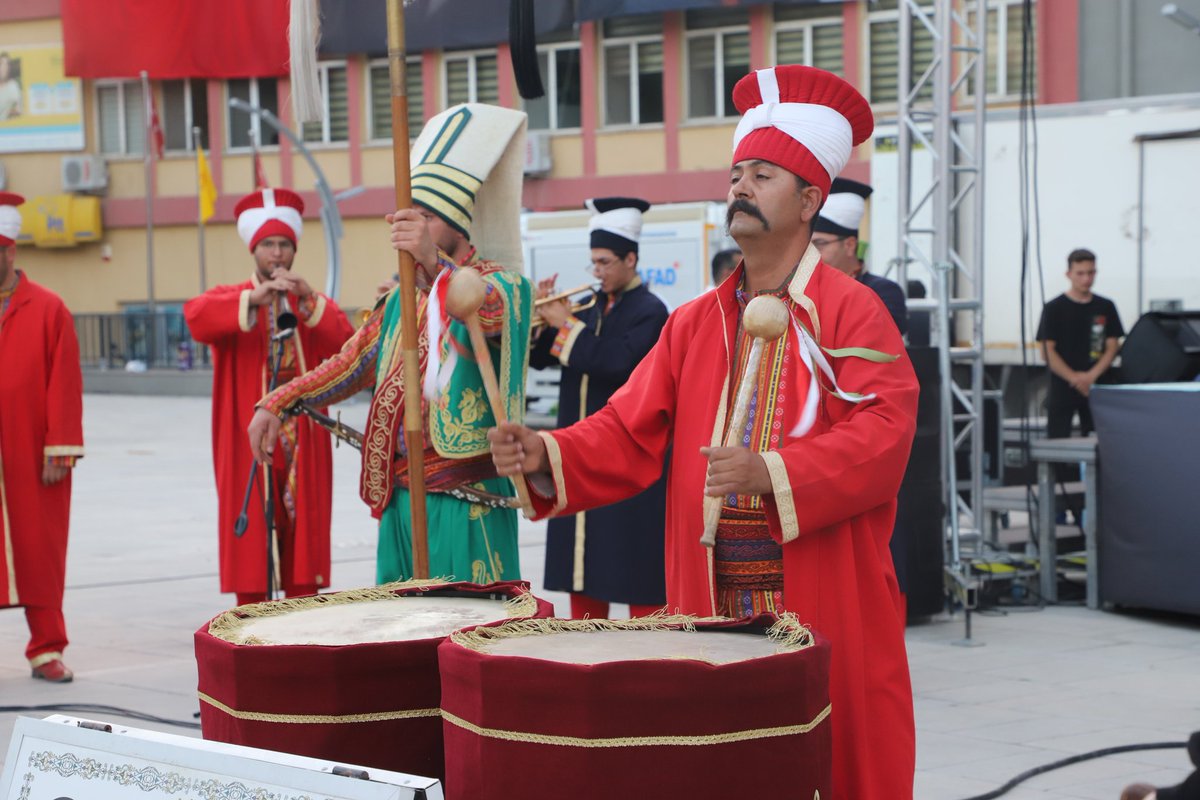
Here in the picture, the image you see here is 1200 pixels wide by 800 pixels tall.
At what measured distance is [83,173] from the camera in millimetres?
31453

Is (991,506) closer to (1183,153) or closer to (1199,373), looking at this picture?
(1199,373)

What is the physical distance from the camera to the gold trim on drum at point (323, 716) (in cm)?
275

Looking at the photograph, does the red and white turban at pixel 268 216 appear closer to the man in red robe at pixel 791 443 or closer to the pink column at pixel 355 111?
the man in red robe at pixel 791 443

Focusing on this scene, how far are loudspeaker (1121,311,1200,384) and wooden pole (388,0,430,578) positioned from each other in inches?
246

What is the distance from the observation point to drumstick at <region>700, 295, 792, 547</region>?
9.55 ft

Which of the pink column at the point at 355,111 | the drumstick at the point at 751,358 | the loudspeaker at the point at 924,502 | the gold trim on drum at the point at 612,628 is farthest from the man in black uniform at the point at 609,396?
the pink column at the point at 355,111

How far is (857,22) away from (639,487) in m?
22.3

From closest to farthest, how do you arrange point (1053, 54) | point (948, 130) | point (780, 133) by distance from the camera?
1. point (780, 133)
2. point (948, 130)
3. point (1053, 54)

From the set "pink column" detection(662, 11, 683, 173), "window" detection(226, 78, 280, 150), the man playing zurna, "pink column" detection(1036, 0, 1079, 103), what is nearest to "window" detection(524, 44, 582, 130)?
"pink column" detection(662, 11, 683, 173)

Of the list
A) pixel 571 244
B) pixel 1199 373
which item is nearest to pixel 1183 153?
pixel 1199 373

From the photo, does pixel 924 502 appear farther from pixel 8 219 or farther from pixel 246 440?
pixel 8 219

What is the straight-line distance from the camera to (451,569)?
4.51 metres

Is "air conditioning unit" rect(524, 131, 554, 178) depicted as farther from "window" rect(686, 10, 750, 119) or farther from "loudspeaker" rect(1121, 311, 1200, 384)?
"loudspeaker" rect(1121, 311, 1200, 384)

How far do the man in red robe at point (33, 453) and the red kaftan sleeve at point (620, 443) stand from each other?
A: 12.2 feet
